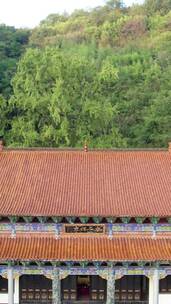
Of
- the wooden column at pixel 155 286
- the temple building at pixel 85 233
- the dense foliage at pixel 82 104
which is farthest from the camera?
the dense foliage at pixel 82 104

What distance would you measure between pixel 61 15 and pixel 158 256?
106327mm

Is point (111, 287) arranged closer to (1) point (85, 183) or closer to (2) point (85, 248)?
(2) point (85, 248)

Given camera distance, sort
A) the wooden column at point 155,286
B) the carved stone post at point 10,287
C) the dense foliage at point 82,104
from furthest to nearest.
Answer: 1. the dense foliage at point 82,104
2. the wooden column at point 155,286
3. the carved stone post at point 10,287

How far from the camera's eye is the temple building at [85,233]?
745 inches

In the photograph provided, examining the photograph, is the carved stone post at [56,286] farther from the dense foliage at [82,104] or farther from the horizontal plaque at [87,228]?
the dense foliage at [82,104]

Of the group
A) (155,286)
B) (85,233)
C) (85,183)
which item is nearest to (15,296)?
(85,233)

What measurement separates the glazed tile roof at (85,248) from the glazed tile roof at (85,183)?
1.19m

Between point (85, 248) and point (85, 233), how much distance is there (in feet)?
2.32

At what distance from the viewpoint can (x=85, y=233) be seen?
19578 mm

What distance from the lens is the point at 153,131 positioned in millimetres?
43344

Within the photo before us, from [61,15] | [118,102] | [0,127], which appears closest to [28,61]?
[0,127]

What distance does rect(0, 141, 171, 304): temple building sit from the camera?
18922 millimetres

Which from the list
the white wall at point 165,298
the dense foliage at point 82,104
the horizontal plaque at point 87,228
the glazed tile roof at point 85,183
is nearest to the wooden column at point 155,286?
the white wall at point 165,298

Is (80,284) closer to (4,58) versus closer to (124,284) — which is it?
(124,284)
